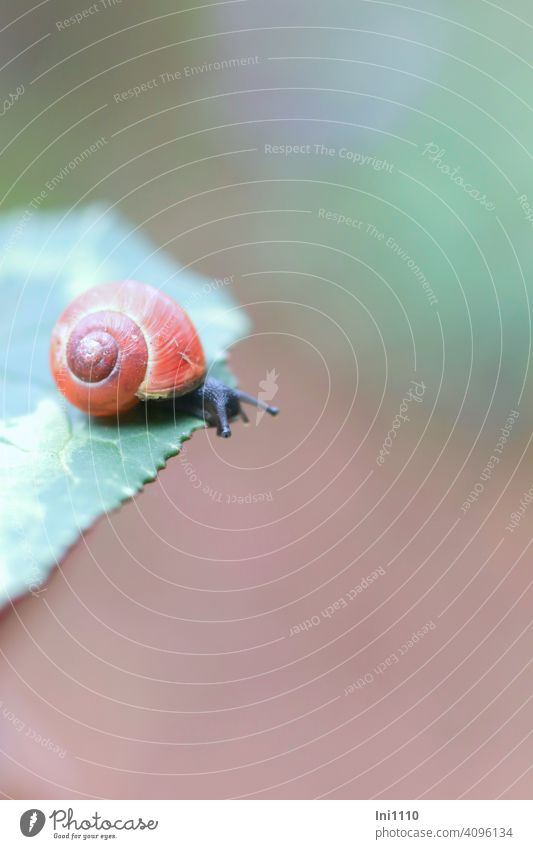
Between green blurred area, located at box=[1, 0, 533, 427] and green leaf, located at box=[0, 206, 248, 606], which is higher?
green blurred area, located at box=[1, 0, 533, 427]

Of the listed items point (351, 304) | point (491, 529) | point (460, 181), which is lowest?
point (491, 529)

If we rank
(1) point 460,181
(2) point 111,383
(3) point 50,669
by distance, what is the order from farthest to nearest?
(1) point 460,181 → (3) point 50,669 → (2) point 111,383

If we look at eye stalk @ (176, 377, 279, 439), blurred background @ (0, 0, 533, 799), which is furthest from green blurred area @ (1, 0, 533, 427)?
eye stalk @ (176, 377, 279, 439)

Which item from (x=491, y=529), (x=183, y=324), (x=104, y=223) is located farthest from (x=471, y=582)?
(x=104, y=223)

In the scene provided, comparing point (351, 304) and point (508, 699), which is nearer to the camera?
point (508, 699)

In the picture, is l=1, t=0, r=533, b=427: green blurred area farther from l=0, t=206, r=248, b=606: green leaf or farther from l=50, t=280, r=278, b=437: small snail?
l=50, t=280, r=278, b=437: small snail

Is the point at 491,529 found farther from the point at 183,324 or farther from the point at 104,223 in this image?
the point at 104,223

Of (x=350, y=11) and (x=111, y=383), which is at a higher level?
(x=350, y=11)

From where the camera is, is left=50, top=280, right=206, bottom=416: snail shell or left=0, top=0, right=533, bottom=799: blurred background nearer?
left=50, top=280, right=206, bottom=416: snail shell
